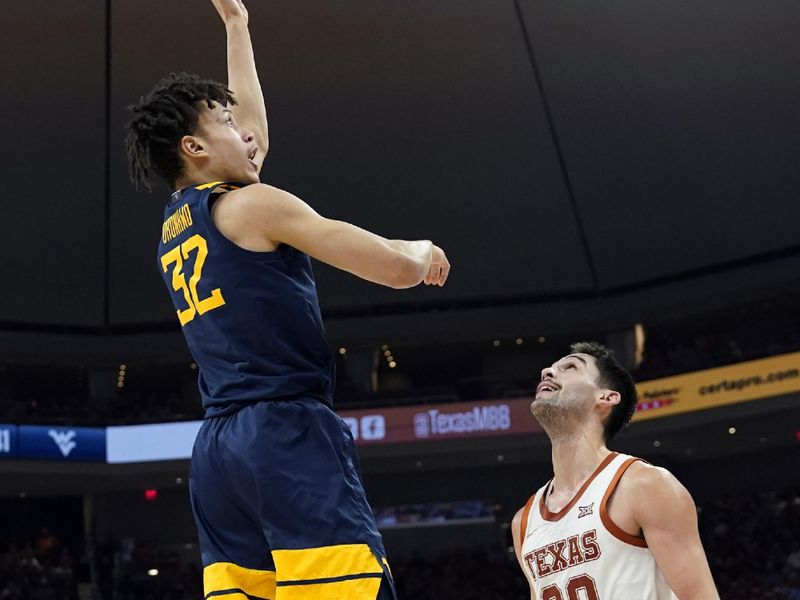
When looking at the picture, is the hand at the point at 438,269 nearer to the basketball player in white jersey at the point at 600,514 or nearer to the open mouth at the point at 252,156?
the open mouth at the point at 252,156

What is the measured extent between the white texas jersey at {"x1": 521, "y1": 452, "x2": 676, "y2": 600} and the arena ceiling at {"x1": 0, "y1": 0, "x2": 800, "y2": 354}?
55.2 ft

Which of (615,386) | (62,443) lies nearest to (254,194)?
(615,386)

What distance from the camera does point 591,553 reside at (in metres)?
3.76

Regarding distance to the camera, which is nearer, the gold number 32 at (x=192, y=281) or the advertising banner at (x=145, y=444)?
the gold number 32 at (x=192, y=281)

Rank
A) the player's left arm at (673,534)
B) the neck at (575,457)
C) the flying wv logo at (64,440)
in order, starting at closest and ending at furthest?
1. the player's left arm at (673,534)
2. the neck at (575,457)
3. the flying wv logo at (64,440)

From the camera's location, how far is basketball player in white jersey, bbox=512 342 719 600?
11.8 feet

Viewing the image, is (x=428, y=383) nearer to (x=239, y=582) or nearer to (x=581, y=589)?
(x=581, y=589)

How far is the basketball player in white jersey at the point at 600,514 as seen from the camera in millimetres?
3596

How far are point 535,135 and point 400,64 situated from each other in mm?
3860

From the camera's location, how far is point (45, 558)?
87.2 feet

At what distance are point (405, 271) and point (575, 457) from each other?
5.25 feet

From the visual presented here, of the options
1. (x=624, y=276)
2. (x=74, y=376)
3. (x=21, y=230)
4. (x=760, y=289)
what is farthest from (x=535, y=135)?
(x=74, y=376)

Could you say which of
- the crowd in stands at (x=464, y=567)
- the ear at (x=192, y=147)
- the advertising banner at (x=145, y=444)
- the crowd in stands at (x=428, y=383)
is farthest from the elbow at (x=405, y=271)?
the advertising banner at (x=145, y=444)

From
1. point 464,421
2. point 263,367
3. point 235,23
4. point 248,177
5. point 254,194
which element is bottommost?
point 263,367
